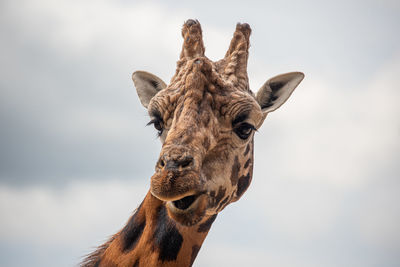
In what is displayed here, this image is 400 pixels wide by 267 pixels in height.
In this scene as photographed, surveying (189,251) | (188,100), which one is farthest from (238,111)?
(189,251)

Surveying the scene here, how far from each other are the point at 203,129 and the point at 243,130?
39.9 inches

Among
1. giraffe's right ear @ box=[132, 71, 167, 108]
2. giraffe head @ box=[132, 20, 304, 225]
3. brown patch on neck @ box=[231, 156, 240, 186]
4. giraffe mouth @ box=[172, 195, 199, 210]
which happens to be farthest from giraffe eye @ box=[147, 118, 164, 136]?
giraffe's right ear @ box=[132, 71, 167, 108]

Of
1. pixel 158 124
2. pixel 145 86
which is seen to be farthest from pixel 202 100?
pixel 145 86

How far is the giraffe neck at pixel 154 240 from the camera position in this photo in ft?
21.5

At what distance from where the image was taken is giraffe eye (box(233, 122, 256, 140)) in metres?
6.71

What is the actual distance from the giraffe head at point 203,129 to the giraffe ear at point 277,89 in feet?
1.02

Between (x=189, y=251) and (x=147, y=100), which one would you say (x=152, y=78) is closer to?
(x=147, y=100)

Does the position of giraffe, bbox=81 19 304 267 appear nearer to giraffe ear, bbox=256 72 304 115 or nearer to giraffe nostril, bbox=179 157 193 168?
giraffe nostril, bbox=179 157 193 168

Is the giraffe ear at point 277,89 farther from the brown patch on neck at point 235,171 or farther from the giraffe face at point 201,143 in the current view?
the brown patch on neck at point 235,171

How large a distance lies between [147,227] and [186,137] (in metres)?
2.08

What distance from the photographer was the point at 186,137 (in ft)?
18.7

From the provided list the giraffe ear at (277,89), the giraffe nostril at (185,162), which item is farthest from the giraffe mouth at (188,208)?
the giraffe ear at (277,89)

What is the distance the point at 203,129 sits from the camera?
600cm

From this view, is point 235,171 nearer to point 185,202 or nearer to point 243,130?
point 243,130
